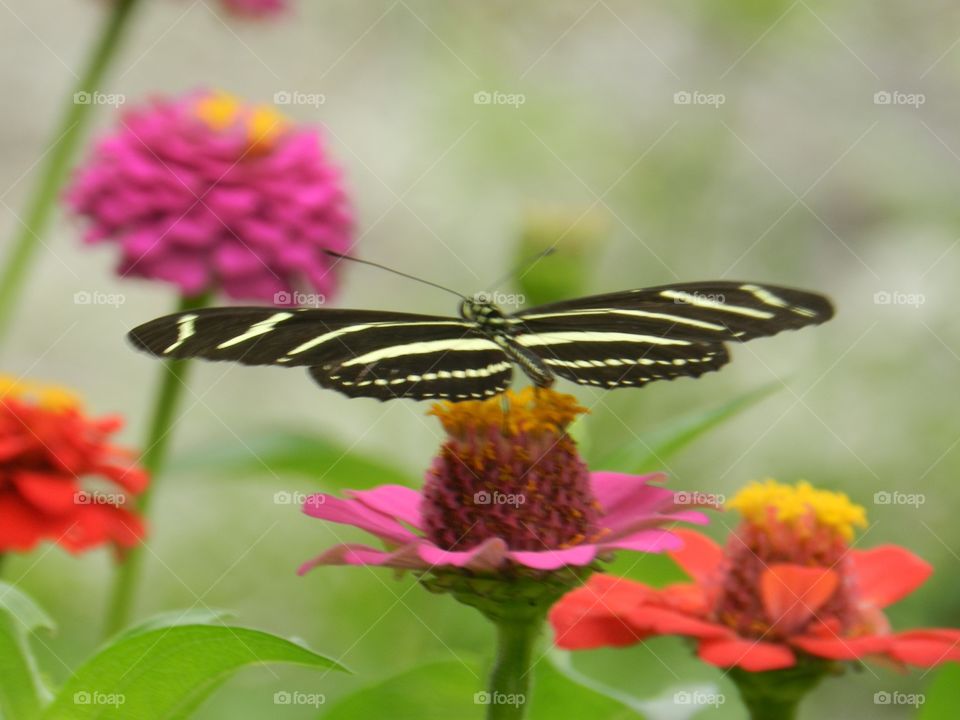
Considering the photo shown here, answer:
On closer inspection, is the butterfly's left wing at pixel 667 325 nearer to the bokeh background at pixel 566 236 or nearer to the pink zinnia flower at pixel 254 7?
the bokeh background at pixel 566 236

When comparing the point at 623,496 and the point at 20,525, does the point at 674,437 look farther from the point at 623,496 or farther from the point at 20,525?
the point at 20,525

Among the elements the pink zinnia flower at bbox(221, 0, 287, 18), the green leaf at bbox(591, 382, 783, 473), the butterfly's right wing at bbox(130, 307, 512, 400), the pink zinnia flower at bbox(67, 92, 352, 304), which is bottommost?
the green leaf at bbox(591, 382, 783, 473)

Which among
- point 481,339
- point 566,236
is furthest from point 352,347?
point 566,236

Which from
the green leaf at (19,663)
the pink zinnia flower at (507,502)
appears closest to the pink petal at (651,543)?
the pink zinnia flower at (507,502)

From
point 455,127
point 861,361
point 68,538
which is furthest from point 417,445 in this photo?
point 68,538

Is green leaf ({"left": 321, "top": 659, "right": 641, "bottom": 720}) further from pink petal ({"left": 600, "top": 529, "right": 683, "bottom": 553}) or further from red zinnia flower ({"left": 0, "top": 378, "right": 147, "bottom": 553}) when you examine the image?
red zinnia flower ({"left": 0, "top": 378, "right": 147, "bottom": 553})

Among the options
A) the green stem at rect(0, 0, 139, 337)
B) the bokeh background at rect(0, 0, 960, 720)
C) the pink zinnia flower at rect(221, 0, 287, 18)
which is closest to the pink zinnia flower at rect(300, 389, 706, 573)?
the bokeh background at rect(0, 0, 960, 720)

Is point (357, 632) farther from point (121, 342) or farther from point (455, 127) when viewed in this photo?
point (121, 342)

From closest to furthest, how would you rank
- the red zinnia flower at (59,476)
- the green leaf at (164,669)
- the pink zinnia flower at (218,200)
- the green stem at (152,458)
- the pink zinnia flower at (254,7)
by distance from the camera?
the green leaf at (164,669) < the red zinnia flower at (59,476) < the green stem at (152,458) < the pink zinnia flower at (218,200) < the pink zinnia flower at (254,7)
